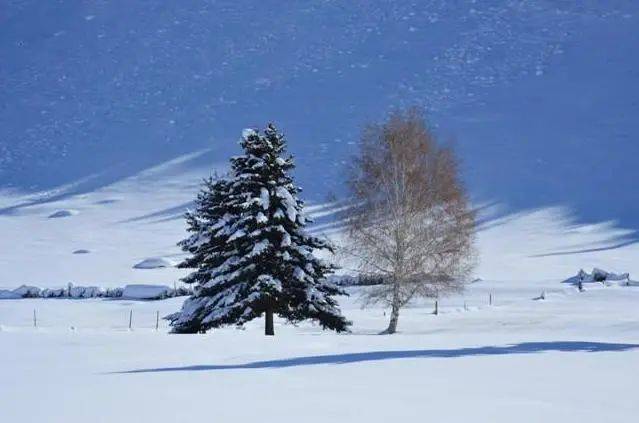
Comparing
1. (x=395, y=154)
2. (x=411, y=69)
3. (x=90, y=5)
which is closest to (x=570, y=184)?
(x=411, y=69)

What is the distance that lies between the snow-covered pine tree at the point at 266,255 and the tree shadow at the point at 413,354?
778 centimetres

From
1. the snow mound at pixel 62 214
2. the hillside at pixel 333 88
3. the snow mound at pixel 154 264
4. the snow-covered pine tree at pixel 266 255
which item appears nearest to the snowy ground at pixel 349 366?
the snow-covered pine tree at pixel 266 255

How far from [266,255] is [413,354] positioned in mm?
9508

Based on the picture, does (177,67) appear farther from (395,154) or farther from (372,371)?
(372,371)

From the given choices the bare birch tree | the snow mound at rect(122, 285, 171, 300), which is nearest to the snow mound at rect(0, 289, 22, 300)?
the snow mound at rect(122, 285, 171, 300)

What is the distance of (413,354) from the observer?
1677cm

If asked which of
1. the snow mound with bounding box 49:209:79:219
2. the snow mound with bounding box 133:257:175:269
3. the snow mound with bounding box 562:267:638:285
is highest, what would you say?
the snow mound with bounding box 49:209:79:219

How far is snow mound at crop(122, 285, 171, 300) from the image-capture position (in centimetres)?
4866

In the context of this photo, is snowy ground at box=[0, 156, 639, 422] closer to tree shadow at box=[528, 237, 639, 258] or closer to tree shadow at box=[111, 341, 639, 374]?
tree shadow at box=[111, 341, 639, 374]

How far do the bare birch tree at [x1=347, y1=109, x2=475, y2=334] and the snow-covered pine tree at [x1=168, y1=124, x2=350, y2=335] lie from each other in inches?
110

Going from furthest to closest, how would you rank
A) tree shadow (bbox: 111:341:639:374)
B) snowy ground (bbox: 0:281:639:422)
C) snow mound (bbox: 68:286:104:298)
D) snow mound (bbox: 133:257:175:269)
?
snow mound (bbox: 133:257:175:269) → snow mound (bbox: 68:286:104:298) → tree shadow (bbox: 111:341:639:374) → snowy ground (bbox: 0:281:639:422)

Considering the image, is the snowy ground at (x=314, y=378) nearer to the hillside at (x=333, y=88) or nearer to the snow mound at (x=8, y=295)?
the snow mound at (x=8, y=295)

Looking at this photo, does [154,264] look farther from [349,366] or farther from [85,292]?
[349,366]

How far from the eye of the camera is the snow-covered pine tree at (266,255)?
25.3 m
